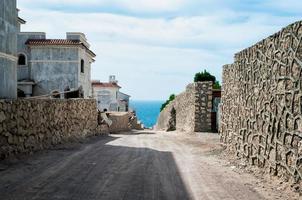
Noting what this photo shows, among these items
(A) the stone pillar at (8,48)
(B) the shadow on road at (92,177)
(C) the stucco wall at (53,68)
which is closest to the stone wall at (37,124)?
(B) the shadow on road at (92,177)

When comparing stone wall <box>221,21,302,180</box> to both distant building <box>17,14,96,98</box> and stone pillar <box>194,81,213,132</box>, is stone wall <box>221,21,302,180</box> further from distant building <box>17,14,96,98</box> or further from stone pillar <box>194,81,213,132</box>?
distant building <box>17,14,96,98</box>

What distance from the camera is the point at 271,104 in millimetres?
10266

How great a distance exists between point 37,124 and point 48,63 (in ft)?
93.1

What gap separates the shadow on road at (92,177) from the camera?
27.6 ft

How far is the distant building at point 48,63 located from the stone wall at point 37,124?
2026 cm

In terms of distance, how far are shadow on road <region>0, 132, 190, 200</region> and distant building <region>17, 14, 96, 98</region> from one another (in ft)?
92.4

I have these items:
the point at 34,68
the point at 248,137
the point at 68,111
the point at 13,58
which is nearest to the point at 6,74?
the point at 13,58

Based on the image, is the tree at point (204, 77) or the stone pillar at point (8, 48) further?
the tree at point (204, 77)

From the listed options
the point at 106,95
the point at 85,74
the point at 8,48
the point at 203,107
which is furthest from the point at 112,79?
the point at 8,48

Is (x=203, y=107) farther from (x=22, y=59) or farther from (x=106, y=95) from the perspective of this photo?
(x=106, y=95)

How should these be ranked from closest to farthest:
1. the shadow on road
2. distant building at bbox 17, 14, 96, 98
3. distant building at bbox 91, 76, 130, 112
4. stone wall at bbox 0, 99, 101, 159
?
the shadow on road < stone wall at bbox 0, 99, 101, 159 < distant building at bbox 17, 14, 96, 98 < distant building at bbox 91, 76, 130, 112

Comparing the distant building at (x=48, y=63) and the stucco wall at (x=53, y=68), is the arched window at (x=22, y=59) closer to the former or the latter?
the distant building at (x=48, y=63)

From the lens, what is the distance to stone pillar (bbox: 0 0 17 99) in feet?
46.9

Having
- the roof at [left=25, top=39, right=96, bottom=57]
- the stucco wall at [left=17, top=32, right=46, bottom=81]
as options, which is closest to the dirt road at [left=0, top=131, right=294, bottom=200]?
the roof at [left=25, top=39, right=96, bottom=57]
